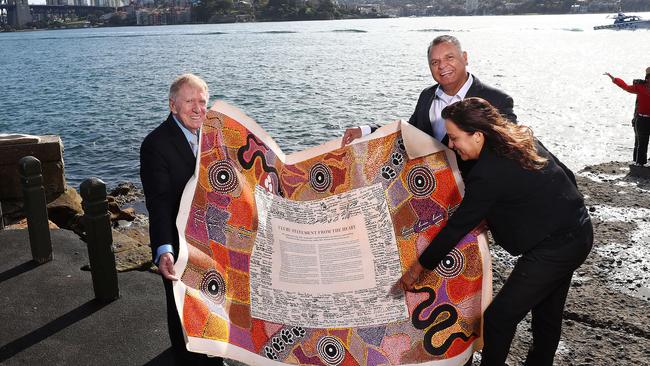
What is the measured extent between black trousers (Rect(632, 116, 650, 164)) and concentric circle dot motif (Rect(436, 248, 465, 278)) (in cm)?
1079

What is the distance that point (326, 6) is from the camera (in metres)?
198

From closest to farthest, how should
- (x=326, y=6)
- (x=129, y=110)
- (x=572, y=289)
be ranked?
(x=572, y=289)
(x=129, y=110)
(x=326, y=6)

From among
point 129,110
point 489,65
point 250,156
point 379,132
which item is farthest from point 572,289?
point 489,65

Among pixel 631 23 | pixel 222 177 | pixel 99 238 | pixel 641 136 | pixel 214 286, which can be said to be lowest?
pixel 641 136

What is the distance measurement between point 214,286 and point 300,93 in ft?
126

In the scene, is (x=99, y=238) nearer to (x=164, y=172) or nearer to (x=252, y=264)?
(x=164, y=172)

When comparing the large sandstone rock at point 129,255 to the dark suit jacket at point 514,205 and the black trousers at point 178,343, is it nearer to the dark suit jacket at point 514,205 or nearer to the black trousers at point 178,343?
the black trousers at point 178,343

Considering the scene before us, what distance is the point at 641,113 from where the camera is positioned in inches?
512

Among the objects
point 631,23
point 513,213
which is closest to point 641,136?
point 513,213

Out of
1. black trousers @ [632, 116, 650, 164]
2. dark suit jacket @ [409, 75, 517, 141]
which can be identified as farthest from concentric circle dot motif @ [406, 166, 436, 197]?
black trousers @ [632, 116, 650, 164]

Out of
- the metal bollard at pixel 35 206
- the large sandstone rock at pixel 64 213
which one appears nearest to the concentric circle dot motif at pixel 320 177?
the metal bollard at pixel 35 206

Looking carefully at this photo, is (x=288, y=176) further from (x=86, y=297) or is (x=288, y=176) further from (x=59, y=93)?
(x=59, y=93)

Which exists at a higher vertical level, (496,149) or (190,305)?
(496,149)

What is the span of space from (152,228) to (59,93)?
46.7 m
